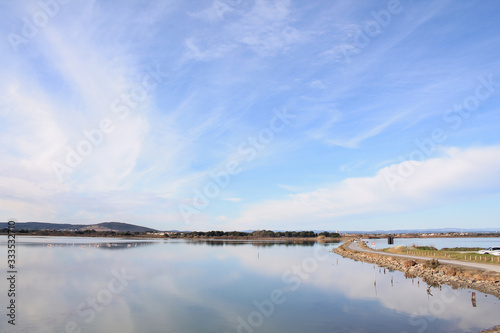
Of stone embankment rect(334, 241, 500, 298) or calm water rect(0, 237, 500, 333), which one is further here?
stone embankment rect(334, 241, 500, 298)

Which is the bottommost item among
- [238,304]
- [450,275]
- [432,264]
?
[238,304]

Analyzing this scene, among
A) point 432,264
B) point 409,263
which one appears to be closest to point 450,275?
point 432,264

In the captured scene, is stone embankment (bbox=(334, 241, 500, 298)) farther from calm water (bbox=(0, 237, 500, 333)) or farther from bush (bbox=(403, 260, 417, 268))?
calm water (bbox=(0, 237, 500, 333))

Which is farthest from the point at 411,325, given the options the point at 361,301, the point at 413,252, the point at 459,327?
the point at 413,252

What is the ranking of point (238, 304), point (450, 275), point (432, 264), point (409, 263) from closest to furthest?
point (238, 304) < point (450, 275) < point (432, 264) < point (409, 263)

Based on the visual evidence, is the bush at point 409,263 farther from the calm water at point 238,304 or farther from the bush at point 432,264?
the calm water at point 238,304

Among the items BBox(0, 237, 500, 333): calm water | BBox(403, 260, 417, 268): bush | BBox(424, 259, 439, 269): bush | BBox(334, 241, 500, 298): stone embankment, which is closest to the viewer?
BBox(0, 237, 500, 333): calm water

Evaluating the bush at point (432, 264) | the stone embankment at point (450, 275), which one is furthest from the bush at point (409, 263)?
the bush at point (432, 264)

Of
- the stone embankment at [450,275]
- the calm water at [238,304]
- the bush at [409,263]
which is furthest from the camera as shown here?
the bush at [409,263]

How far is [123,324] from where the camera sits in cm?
1947

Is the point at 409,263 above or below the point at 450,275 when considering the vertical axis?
below

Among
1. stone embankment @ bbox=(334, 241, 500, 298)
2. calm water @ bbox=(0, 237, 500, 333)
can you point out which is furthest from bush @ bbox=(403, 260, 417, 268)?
calm water @ bbox=(0, 237, 500, 333)

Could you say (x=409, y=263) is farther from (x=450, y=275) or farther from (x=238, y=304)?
(x=238, y=304)

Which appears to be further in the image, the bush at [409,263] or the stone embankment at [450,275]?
the bush at [409,263]
